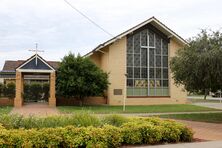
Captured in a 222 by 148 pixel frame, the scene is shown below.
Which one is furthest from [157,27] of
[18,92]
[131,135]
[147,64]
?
[131,135]

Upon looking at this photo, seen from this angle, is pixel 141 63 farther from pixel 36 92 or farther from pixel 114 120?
pixel 114 120

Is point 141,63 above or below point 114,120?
above

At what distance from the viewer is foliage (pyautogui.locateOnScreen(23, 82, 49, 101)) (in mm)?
44031

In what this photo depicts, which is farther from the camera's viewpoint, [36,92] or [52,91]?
[36,92]

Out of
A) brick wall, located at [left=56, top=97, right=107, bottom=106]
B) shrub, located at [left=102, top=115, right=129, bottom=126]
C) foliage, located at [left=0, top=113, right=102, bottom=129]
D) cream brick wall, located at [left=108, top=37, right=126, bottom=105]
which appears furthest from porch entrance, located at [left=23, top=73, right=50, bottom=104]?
foliage, located at [left=0, top=113, right=102, bottom=129]

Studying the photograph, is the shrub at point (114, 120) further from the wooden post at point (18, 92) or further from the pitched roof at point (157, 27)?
the pitched roof at point (157, 27)

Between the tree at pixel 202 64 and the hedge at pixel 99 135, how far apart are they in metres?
7.31

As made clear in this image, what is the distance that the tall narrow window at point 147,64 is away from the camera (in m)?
41.1

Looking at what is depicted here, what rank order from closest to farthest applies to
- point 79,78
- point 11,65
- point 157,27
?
point 79,78 < point 157,27 < point 11,65

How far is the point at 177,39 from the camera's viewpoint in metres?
42.6

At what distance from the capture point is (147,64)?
4166cm

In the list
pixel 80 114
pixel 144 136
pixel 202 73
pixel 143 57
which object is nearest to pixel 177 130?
pixel 144 136

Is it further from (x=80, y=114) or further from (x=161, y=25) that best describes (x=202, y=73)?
(x=161, y=25)

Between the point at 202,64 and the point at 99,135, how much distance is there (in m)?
10.5
